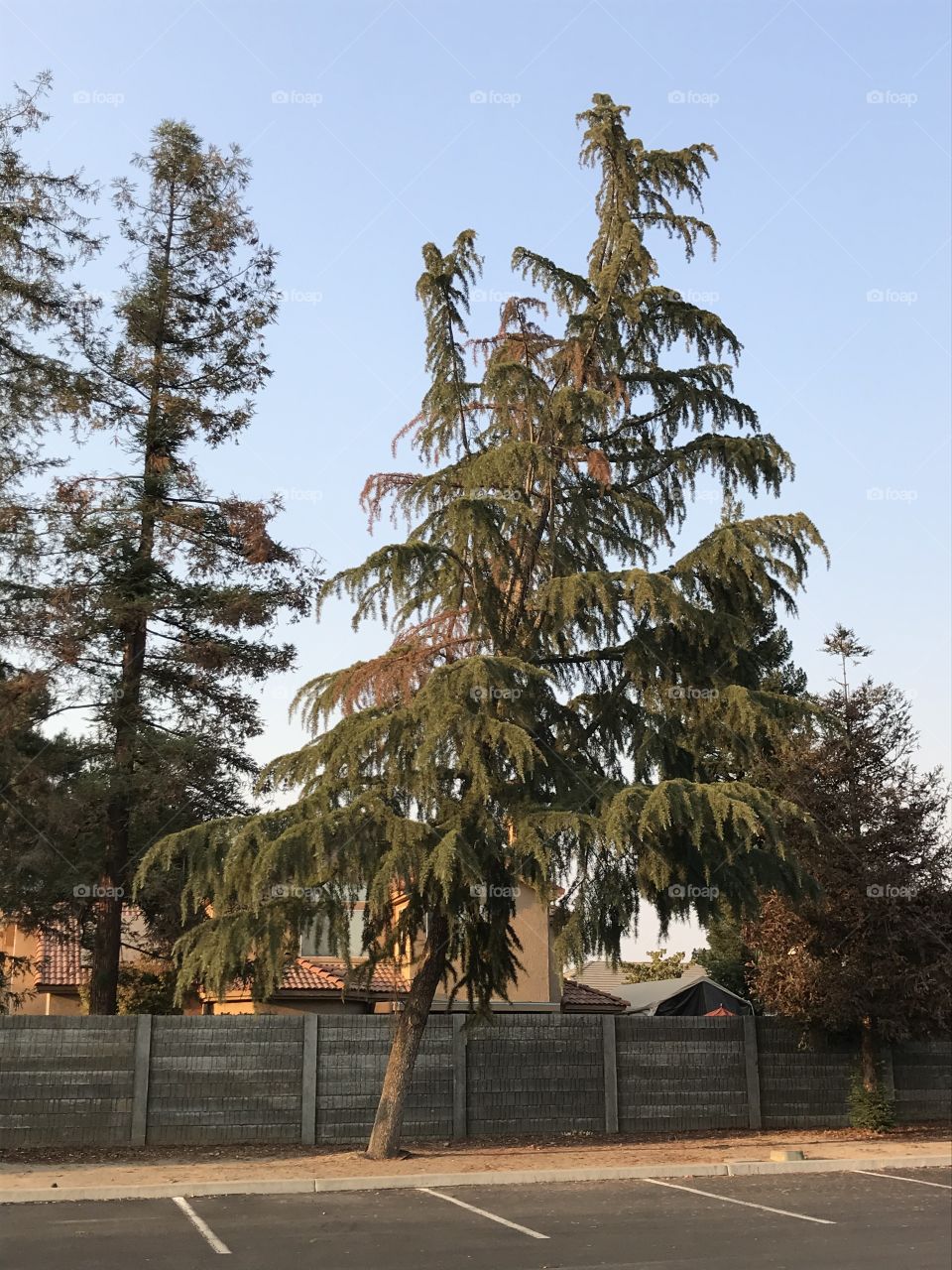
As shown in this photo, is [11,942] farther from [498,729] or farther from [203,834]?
[498,729]

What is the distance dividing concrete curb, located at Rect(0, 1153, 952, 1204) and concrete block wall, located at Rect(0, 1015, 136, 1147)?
332 centimetres

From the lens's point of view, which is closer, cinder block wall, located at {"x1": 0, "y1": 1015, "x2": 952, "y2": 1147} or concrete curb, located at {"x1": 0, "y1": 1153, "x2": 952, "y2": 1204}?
concrete curb, located at {"x1": 0, "y1": 1153, "x2": 952, "y2": 1204}

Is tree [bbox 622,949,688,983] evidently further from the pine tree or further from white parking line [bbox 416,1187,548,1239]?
white parking line [bbox 416,1187,548,1239]

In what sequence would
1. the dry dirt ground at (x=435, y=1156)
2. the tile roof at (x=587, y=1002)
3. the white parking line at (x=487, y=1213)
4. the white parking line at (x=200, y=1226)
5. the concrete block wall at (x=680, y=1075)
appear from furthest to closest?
1. the tile roof at (x=587, y=1002)
2. the concrete block wall at (x=680, y=1075)
3. the dry dirt ground at (x=435, y=1156)
4. the white parking line at (x=487, y=1213)
5. the white parking line at (x=200, y=1226)

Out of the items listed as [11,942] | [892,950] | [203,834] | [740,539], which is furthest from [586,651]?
[11,942]

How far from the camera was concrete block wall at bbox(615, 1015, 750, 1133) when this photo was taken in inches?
718

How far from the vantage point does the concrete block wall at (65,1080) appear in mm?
15219

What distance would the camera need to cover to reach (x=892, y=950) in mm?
18328

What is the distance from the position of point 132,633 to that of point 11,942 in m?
12.8

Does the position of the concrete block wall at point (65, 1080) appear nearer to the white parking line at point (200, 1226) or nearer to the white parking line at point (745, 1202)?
the white parking line at point (200, 1226)

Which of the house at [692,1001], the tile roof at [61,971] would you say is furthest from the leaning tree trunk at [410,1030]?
the house at [692,1001]

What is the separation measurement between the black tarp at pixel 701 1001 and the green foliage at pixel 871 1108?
15.1 metres

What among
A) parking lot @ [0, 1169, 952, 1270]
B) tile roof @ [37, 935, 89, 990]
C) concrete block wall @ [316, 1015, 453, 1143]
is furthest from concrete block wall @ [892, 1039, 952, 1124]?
tile roof @ [37, 935, 89, 990]

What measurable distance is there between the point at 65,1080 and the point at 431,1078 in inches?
194
